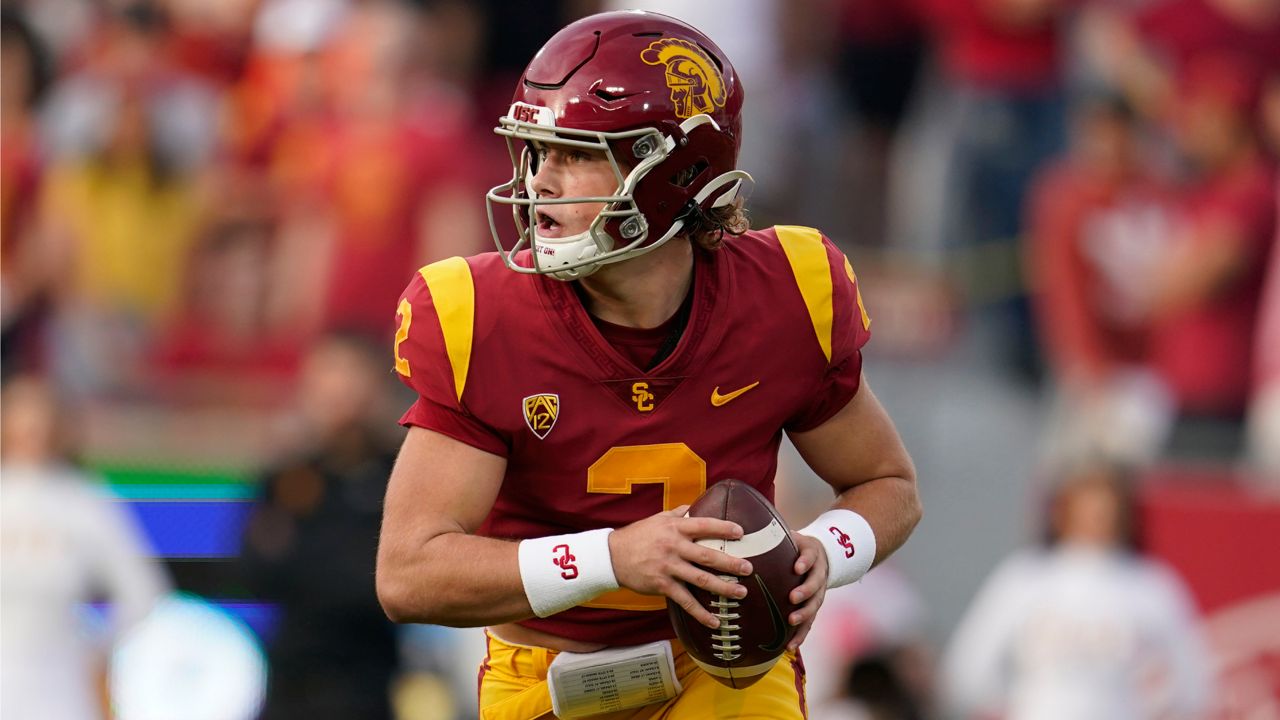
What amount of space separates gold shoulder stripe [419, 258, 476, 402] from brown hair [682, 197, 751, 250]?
434 millimetres

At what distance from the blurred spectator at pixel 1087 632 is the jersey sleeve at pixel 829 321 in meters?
3.45

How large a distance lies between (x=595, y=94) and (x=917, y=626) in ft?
15.2

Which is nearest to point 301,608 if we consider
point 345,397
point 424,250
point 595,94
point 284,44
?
point 345,397

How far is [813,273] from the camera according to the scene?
380 cm

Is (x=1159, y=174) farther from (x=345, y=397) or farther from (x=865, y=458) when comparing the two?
(x=865, y=458)

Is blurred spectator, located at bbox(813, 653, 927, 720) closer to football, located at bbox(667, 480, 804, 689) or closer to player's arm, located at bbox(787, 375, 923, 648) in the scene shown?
player's arm, located at bbox(787, 375, 923, 648)

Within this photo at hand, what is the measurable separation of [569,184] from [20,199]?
5746 mm

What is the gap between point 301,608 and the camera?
6941 mm

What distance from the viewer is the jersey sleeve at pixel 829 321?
376cm

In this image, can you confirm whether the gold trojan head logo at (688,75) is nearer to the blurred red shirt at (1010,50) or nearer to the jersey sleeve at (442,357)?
the jersey sleeve at (442,357)

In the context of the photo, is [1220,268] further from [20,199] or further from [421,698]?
[20,199]

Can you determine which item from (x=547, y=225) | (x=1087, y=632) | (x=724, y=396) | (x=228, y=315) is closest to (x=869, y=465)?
(x=724, y=396)

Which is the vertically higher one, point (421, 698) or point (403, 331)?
point (403, 331)

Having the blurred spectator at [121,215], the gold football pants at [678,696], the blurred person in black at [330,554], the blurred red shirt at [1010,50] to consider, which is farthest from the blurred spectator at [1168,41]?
the gold football pants at [678,696]
